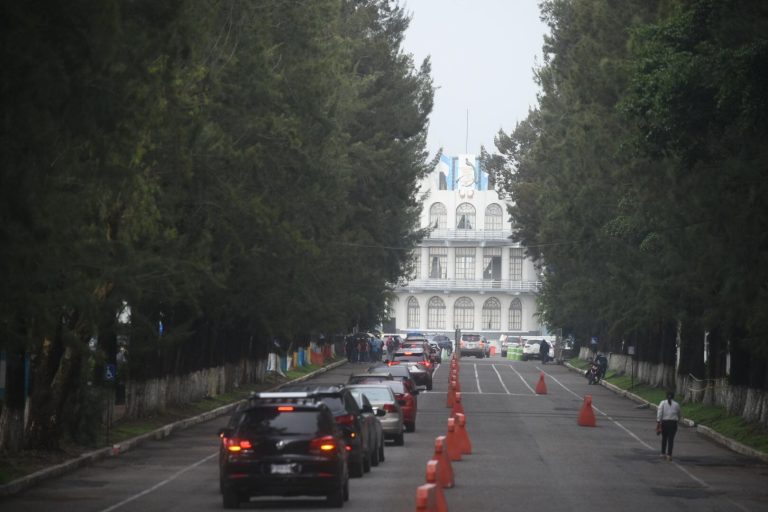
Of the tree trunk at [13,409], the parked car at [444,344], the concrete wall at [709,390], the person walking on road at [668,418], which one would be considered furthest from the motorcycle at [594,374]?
the tree trunk at [13,409]

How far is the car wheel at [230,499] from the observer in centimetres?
2106

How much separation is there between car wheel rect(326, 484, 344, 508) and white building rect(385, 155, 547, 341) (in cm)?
13410

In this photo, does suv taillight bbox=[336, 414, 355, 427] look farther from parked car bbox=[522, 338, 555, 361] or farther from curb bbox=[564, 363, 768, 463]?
parked car bbox=[522, 338, 555, 361]

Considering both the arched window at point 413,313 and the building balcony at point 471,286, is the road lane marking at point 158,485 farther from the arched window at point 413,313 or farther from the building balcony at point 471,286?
the arched window at point 413,313

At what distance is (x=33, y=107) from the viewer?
17.5m

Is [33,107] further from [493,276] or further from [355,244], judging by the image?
[493,276]

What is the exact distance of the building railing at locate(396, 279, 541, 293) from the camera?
154 metres

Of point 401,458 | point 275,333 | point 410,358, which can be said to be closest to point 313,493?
point 401,458

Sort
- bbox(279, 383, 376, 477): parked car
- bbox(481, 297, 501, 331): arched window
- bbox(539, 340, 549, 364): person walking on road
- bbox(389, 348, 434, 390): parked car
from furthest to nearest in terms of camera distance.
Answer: bbox(481, 297, 501, 331): arched window < bbox(539, 340, 549, 364): person walking on road < bbox(389, 348, 434, 390): parked car < bbox(279, 383, 376, 477): parked car

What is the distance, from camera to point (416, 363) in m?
62.8

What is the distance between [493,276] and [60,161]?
453 feet

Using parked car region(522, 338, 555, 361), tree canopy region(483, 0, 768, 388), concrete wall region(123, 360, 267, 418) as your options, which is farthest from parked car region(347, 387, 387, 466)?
parked car region(522, 338, 555, 361)

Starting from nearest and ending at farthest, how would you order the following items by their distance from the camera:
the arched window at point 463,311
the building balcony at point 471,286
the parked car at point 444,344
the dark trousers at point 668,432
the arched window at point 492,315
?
the dark trousers at point 668,432, the parked car at point 444,344, the building balcony at point 471,286, the arched window at point 492,315, the arched window at point 463,311

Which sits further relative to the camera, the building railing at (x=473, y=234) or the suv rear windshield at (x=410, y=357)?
the building railing at (x=473, y=234)
